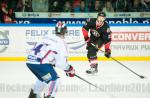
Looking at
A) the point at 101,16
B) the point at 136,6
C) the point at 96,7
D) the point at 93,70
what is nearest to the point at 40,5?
the point at 96,7

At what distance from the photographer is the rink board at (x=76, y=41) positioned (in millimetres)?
7672

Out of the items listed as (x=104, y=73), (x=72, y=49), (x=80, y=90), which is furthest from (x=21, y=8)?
(x=80, y=90)

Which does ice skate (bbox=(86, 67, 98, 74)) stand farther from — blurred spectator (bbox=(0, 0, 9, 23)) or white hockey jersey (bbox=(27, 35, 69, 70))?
blurred spectator (bbox=(0, 0, 9, 23))

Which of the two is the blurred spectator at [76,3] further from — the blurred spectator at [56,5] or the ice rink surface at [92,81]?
the ice rink surface at [92,81]

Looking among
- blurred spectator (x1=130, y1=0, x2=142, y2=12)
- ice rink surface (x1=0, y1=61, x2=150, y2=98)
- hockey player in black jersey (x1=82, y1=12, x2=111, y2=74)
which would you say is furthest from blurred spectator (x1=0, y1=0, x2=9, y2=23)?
blurred spectator (x1=130, y1=0, x2=142, y2=12)

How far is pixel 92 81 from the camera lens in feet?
20.2

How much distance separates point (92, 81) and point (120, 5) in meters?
3.20

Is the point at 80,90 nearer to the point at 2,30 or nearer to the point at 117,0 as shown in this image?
the point at 2,30

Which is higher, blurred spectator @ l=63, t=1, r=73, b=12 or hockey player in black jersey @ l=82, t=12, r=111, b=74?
blurred spectator @ l=63, t=1, r=73, b=12

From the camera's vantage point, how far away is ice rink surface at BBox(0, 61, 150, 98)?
17.5 feet

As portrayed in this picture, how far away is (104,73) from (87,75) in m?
0.35

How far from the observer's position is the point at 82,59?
7.66 m

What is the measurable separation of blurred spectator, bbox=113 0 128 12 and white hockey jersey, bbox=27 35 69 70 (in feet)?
15.3

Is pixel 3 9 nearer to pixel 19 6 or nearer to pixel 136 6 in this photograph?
pixel 19 6
